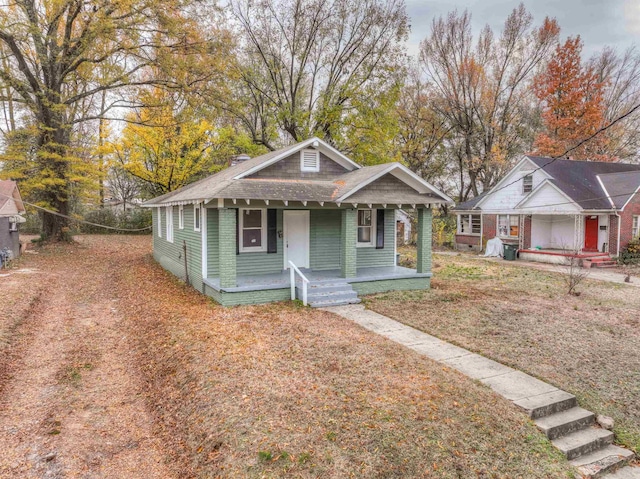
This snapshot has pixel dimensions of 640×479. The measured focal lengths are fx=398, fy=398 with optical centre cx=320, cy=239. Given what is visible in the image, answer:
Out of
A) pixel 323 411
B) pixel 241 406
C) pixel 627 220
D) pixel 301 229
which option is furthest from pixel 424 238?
pixel 627 220

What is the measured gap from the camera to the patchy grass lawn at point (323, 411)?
4254 millimetres

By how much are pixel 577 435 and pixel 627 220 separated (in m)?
19.3

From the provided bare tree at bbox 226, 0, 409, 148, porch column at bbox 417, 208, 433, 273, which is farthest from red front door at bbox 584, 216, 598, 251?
bare tree at bbox 226, 0, 409, 148

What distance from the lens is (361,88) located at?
23.8 meters

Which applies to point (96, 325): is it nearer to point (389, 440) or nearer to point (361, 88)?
point (389, 440)

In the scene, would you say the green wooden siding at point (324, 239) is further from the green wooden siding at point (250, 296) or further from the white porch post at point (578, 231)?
the white porch post at point (578, 231)

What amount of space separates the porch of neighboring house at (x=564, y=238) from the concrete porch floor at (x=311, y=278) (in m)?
9.85

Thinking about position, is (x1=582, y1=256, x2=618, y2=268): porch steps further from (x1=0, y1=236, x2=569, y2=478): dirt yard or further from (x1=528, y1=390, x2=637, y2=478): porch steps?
(x1=528, y1=390, x2=637, y2=478): porch steps

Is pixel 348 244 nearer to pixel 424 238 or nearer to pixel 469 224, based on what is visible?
pixel 424 238

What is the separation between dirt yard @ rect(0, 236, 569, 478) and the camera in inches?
169

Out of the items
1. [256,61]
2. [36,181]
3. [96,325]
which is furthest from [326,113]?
[96,325]

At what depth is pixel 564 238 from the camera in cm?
2238

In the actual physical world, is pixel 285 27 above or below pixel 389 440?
above

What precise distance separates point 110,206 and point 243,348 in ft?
107
